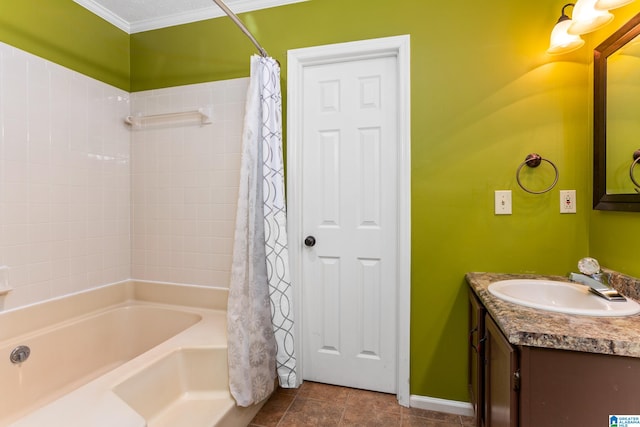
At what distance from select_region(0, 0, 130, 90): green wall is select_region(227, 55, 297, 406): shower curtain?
1.14 m

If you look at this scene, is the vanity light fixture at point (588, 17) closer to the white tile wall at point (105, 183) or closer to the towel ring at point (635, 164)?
the towel ring at point (635, 164)

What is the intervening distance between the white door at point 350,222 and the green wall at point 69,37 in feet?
4.43

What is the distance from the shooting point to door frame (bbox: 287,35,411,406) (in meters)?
1.69

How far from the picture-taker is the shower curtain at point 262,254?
1.54 metres

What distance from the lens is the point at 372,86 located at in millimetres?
1797

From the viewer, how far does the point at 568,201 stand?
1523 mm

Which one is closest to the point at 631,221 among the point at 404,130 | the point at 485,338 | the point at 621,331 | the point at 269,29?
the point at 621,331

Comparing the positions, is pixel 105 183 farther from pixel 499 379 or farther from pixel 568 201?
pixel 568 201

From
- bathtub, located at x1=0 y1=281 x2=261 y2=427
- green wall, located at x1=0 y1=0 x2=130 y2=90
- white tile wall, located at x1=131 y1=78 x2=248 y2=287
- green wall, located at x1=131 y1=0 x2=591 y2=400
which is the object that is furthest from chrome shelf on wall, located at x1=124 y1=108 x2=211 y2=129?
bathtub, located at x1=0 y1=281 x2=261 y2=427

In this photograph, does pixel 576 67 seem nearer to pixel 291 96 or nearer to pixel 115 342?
pixel 291 96

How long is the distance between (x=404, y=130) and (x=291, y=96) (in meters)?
0.70

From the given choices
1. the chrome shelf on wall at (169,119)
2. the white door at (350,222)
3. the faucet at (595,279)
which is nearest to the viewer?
the faucet at (595,279)

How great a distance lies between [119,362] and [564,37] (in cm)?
306

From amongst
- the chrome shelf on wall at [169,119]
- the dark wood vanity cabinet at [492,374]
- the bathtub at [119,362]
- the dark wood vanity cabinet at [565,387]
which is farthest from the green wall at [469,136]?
the bathtub at [119,362]
